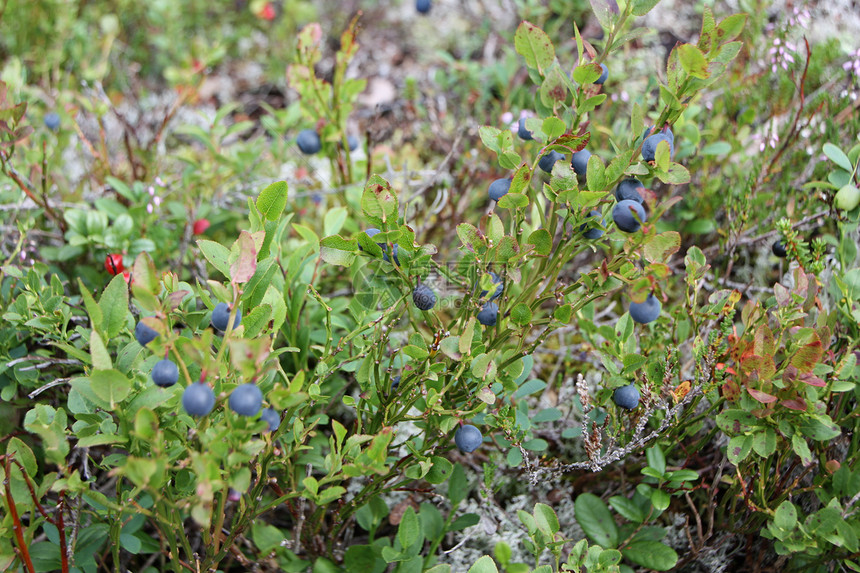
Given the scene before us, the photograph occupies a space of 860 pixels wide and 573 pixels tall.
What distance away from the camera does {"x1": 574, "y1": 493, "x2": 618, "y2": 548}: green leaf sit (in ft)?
4.32

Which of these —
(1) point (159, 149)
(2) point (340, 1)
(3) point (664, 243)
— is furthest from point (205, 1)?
(3) point (664, 243)

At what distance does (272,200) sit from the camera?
111 centimetres

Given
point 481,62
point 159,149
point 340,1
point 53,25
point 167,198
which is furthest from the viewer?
point 340,1

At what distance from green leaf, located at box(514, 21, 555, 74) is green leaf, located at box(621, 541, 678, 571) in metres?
0.97

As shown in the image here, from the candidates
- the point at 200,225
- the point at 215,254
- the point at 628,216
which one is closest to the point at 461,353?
the point at 628,216

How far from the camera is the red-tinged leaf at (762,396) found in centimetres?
104

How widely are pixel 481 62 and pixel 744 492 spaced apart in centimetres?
225

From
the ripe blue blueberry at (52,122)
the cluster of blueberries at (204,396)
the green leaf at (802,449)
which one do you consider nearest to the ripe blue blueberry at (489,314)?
the cluster of blueberries at (204,396)

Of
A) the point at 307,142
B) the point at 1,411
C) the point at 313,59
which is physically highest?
the point at 313,59

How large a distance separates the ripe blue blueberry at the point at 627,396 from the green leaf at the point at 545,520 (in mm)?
248

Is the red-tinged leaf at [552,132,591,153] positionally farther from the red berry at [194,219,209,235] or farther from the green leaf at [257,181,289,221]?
the red berry at [194,219,209,235]

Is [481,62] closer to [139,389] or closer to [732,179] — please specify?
[732,179]

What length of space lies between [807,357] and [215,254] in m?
1.02

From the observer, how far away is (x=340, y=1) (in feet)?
11.1
